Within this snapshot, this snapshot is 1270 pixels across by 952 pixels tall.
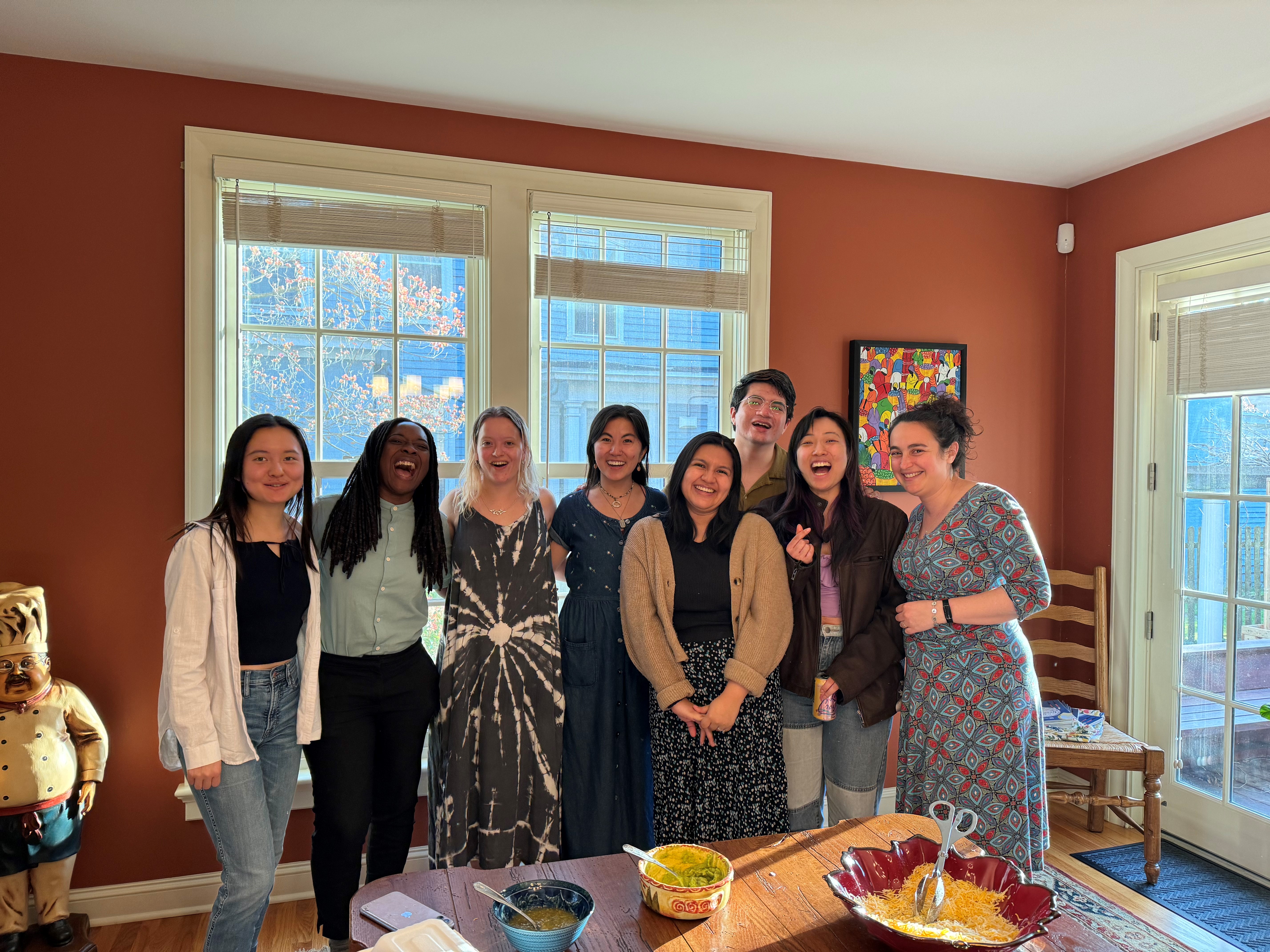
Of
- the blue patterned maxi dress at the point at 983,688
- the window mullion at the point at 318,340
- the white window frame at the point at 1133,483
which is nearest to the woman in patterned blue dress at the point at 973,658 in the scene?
the blue patterned maxi dress at the point at 983,688

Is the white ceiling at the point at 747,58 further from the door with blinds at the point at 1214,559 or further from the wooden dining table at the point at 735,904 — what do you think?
the wooden dining table at the point at 735,904

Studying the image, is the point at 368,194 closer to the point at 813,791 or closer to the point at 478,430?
the point at 478,430

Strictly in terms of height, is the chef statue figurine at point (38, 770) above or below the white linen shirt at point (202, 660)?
below

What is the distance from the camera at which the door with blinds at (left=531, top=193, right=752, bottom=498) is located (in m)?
3.23

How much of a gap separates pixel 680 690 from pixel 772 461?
909mm

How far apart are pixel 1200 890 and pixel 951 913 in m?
2.44

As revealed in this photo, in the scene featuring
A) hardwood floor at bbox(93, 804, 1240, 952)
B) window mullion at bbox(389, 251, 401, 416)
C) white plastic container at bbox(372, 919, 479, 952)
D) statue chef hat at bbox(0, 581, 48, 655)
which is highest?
window mullion at bbox(389, 251, 401, 416)

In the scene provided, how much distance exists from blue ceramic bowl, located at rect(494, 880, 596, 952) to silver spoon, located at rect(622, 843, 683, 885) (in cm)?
11

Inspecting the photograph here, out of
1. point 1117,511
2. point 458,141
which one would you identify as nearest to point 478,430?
point 458,141

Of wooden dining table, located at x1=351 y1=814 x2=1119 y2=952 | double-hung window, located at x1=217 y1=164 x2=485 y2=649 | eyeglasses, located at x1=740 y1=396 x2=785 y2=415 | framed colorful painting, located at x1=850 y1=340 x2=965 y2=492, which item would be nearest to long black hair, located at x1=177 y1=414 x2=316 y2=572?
double-hung window, located at x1=217 y1=164 x2=485 y2=649

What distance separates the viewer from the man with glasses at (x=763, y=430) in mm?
2785

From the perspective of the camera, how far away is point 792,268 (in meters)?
3.51

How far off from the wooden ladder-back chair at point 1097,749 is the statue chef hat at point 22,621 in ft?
10.7

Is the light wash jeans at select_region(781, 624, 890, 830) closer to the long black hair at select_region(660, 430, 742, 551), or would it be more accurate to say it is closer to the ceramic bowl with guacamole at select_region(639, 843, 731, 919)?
the long black hair at select_region(660, 430, 742, 551)
